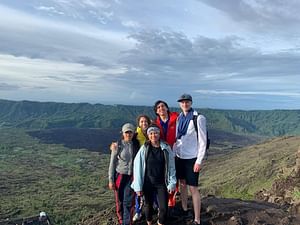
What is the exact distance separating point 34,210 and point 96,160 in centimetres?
7319

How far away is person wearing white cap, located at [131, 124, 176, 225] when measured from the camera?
7.67 meters

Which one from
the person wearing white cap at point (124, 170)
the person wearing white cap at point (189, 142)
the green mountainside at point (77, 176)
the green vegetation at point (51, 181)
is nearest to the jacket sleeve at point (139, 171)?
the person wearing white cap at point (124, 170)

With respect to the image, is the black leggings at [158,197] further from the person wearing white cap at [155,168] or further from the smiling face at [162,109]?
the smiling face at [162,109]

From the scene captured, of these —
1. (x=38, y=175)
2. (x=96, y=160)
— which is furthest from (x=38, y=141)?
(x=38, y=175)

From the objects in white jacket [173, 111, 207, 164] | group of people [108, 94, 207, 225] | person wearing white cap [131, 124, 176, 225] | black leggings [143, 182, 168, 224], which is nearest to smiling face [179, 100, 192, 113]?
group of people [108, 94, 207, 225]

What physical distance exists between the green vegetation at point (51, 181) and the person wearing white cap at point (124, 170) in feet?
117

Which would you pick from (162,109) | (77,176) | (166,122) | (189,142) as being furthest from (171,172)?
(77,176)

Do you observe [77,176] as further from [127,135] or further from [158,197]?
[158,197]

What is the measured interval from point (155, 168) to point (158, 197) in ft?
2.05

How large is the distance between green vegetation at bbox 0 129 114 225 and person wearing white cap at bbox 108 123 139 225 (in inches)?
1398

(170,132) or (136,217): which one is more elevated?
(170,132)

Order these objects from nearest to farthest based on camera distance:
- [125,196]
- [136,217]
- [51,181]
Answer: [125,196] < [136,217] < [51,181]

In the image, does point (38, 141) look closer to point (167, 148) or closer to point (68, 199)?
point (68, 199)

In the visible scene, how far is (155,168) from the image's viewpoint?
7.71 meters
